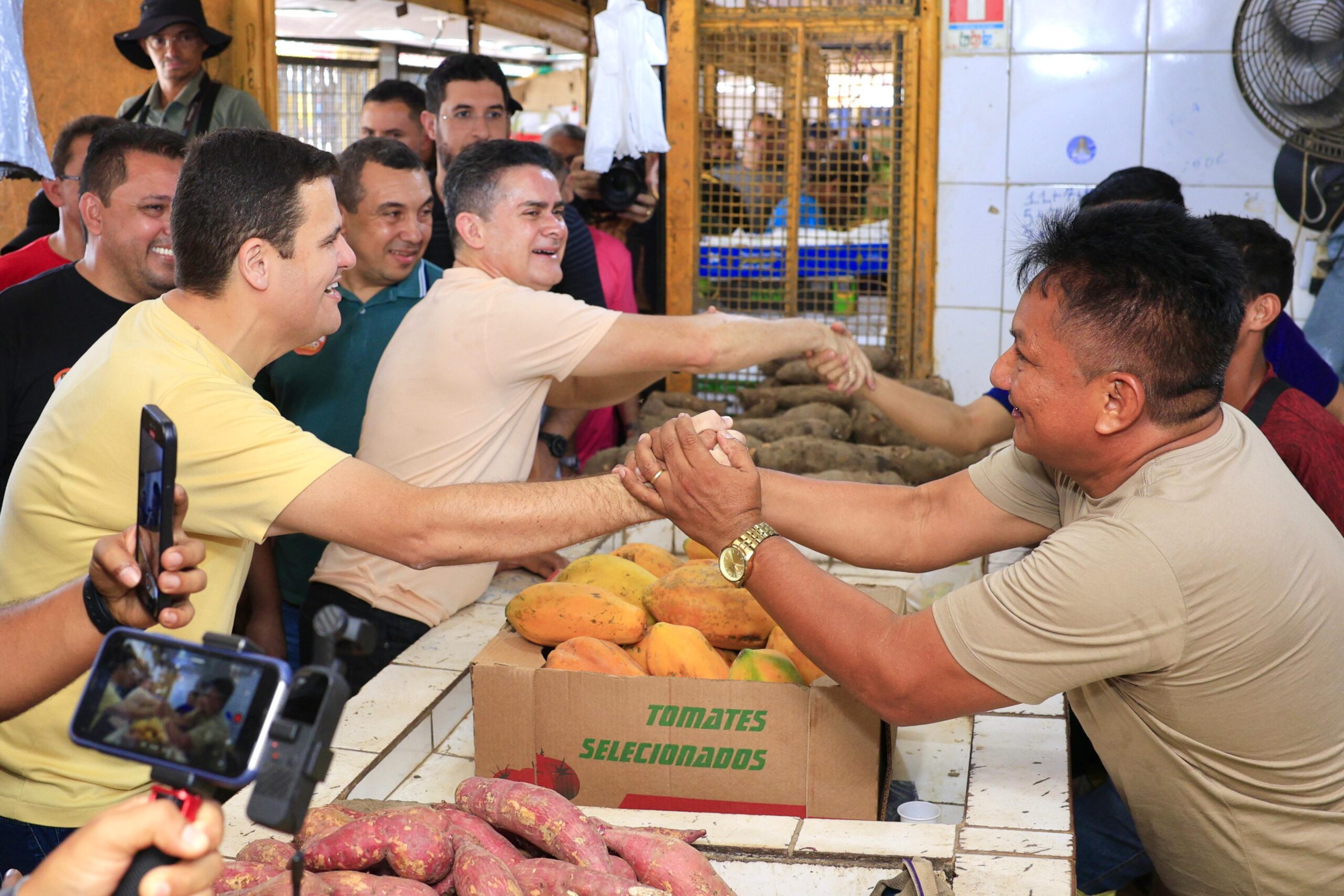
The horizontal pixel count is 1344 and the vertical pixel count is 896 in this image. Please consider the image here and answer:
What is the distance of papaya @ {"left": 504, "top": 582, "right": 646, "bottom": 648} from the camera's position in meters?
2.17

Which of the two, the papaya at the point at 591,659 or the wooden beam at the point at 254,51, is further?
the wooden beam at the point at 254,51

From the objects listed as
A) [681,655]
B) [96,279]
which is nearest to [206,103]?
[96,279]

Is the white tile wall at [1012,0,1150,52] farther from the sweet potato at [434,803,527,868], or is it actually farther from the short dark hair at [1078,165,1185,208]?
the sweet potato at [434,803,527,868]

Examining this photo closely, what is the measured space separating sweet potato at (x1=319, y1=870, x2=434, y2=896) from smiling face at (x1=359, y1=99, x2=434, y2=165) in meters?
3.97

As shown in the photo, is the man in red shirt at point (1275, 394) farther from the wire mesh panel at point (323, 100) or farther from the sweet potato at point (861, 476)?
the wire mesh panel at point (323, 100)

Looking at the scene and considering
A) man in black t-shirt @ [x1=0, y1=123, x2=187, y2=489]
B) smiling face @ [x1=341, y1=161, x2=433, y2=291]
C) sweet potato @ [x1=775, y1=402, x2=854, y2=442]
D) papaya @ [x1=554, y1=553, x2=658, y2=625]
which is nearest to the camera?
papaya @ [x1=554, y1=553, x2=658, y2=625]

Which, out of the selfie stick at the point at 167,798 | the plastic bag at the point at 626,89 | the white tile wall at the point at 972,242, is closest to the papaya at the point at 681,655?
the selfie stick at the point at 167,798

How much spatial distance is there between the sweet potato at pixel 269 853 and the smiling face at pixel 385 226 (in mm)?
2104

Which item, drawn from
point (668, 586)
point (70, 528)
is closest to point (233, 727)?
point (70, 528)

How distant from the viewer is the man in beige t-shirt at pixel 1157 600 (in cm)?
171

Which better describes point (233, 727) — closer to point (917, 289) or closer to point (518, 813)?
point (518, 813)

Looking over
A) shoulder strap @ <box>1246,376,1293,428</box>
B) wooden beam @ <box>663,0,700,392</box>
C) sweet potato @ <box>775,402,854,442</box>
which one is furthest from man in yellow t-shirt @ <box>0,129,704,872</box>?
wooden beam @ <box>663,0,700,392</box>

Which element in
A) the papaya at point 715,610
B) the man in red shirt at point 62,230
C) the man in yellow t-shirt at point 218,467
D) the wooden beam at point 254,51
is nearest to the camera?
the man in yellow t-shirt at point 218,467

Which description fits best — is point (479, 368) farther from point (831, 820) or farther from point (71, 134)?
point (71, 134)
